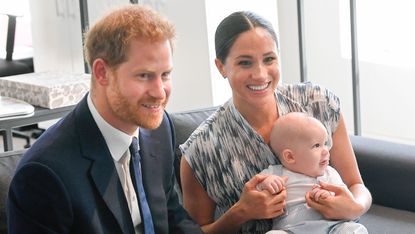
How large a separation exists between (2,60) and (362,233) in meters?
3.35

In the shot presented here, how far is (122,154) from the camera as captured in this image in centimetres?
173

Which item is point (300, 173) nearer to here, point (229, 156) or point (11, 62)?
point (229, 156)

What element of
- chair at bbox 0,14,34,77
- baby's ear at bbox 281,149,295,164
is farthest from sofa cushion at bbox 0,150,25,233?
chair at bbox 0,14,34,77

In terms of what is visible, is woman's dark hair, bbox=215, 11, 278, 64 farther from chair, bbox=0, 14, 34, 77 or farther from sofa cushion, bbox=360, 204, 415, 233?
chair, bbox=0, 14, 34, 77

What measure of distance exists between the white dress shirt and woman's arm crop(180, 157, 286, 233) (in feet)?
1.06

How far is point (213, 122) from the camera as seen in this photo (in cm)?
214

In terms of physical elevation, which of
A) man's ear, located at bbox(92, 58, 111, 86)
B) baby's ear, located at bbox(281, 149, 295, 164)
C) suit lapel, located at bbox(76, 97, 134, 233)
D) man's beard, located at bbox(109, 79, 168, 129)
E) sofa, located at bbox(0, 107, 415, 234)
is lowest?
sofa, located at bbox(0, 107, 415, 234)

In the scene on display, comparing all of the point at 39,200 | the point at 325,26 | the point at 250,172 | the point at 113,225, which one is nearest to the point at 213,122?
the point at 250,172

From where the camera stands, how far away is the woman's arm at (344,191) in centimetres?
195

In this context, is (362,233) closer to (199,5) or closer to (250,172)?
(250,172)

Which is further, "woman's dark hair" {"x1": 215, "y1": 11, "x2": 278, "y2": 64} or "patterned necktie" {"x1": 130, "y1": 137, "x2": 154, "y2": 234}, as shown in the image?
"woman's dark hair" {"x1": 215, "y1": 11, "x2": 278, "y2": 64}

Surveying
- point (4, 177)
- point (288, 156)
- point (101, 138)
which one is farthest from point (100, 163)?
point (288, 156)

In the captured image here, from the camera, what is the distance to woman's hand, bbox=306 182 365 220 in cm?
194

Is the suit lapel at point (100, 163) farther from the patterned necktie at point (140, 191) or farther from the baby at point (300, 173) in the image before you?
the baby at point (300, 173)
